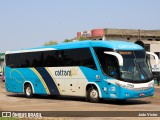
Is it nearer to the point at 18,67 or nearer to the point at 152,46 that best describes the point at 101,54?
the point at 18,67

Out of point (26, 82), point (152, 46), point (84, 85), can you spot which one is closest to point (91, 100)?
point (84, 85)

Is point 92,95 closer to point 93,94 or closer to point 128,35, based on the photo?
point 93,94

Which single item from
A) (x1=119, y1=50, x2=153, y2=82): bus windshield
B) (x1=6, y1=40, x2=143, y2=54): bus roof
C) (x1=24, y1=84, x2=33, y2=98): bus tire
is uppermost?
(x1=6, y1=40, x2=143, y2=54): bus roof

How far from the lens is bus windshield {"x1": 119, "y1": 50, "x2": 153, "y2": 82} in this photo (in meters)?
20.6

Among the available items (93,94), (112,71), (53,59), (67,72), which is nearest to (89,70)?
(93,94)

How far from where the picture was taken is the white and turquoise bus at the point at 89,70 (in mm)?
20734

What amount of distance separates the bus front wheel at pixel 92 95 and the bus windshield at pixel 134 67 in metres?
2.26

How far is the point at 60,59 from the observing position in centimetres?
2484

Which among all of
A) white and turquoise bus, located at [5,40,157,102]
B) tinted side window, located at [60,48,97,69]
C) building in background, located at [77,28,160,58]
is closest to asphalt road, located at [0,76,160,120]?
white and turquoise bus, located at [5,40,157,102]

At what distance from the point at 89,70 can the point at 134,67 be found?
266 cm

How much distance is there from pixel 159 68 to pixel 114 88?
1141 inches

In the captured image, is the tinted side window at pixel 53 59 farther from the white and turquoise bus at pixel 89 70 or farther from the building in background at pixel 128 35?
the building in background at pixel 128 35

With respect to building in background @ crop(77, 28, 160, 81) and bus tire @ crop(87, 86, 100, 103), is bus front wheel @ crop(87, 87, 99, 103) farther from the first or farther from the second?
building in background @ crop(77, 28, 160, 81)

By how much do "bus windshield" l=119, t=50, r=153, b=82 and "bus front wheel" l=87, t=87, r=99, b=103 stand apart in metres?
2.26
